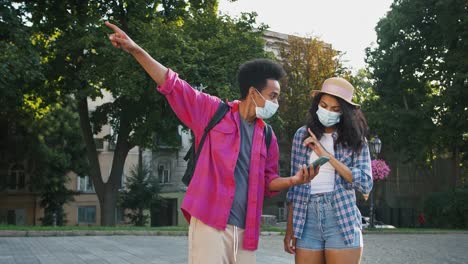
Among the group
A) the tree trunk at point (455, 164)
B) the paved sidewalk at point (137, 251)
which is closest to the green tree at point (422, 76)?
the tree trunk at point (455, 164)

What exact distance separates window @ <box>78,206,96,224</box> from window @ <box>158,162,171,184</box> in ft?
18.0

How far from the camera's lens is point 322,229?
3.83m

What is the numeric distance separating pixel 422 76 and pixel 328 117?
29.6 meters

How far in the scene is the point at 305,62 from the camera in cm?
3766

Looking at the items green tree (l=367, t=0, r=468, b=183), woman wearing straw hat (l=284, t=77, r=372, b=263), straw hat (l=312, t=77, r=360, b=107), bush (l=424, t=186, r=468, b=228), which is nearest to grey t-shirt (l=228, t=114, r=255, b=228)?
woman wearing straw hat (l=284, t=77, r=372, b=263)

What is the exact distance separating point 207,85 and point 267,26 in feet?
15.7

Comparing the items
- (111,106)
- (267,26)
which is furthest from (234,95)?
(111,106)

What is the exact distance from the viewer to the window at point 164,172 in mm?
43281

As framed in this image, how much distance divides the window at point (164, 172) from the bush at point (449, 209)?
63.8 ft

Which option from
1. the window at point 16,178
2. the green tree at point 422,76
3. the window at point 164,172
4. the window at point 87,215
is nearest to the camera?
the green tree at point 422,76

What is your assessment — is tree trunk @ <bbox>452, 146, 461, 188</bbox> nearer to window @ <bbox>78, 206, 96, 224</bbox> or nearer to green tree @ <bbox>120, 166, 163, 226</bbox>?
green tree @ <bbox>120, 166, 163, 226</bbox>

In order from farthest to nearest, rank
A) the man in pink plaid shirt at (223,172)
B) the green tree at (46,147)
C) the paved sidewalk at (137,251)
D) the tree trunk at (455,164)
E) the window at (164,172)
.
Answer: the window at (164,172), the tree trunk at (455,164), the green tree at (46,147), the paved sidewalk at (137,251), the man in pink plaid shirt at (223,172)

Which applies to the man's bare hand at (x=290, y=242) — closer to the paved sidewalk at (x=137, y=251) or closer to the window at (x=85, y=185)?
the paved sidewalk at (x=137, y=251)

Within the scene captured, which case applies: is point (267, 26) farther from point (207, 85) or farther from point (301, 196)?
point (301, 196)
